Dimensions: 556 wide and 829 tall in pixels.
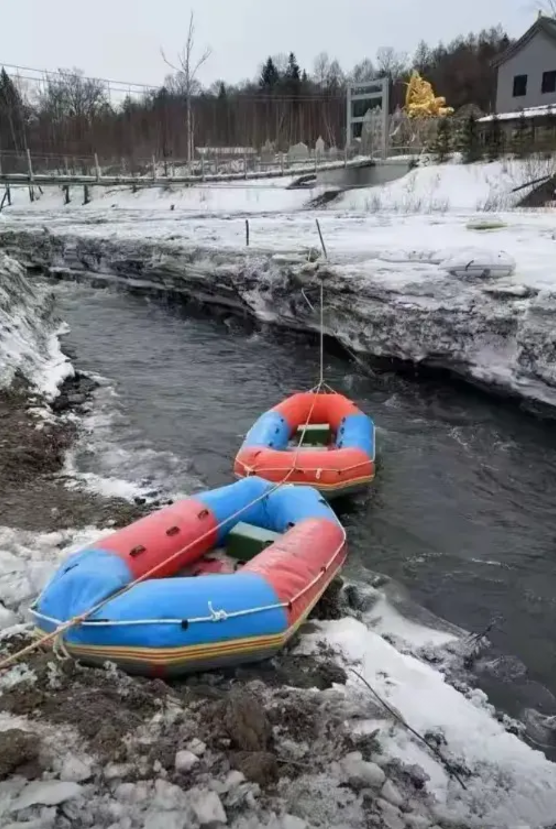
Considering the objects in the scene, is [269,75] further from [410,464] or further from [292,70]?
[410,464]

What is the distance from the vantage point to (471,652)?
4.71 m

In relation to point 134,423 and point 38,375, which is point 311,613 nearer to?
point 134,423

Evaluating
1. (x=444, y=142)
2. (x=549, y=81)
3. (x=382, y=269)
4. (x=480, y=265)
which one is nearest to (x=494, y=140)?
(x=444, y=142)

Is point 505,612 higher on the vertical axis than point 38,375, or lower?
lower

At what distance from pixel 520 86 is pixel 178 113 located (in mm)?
23535

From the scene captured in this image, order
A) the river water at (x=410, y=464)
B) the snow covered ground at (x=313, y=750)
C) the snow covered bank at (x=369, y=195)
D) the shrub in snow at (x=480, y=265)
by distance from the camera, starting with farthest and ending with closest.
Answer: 1. the snow covered bank at (x=369, y=195)
2. the shrub in snow at (x=480, y=265)
3. the river water at (x=410, y=464)
4. the snow covered ground at (x=313, y=750)

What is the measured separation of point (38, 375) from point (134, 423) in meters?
1.85

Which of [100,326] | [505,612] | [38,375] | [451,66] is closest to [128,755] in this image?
[505,612]

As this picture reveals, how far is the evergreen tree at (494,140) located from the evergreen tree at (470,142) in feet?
1.46

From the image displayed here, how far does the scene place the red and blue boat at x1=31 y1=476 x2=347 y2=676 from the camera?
3922 mm

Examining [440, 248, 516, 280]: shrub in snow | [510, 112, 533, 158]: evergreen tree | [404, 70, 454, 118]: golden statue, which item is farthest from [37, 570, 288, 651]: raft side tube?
[404, 70, 454, 118]: golden statue

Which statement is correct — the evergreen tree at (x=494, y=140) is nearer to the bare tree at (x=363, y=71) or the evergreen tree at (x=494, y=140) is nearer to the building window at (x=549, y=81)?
the building window at (x=549, y=81)

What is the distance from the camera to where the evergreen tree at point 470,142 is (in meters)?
29.3

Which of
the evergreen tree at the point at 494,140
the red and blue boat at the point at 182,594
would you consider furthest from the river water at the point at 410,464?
the evergreen tree at the point at 494,140
